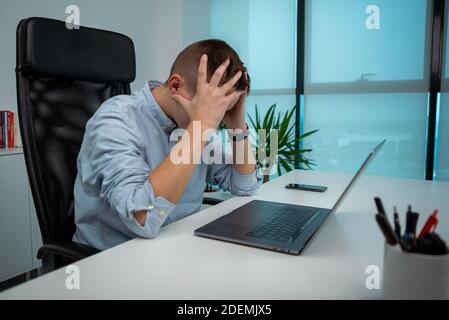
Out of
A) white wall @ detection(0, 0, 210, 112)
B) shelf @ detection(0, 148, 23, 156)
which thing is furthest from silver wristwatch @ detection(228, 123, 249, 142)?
white wall @ detection(0, 0, 210, 112)

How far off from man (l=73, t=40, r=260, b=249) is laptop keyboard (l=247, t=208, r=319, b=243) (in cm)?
21

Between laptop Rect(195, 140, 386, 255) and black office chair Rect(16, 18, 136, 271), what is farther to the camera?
black office chair Rect(16, 18, 136, 271)

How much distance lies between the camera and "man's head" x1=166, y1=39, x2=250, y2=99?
94 centimetres

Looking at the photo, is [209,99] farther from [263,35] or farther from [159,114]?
[263,35]

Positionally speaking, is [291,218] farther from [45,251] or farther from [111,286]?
[45,251]

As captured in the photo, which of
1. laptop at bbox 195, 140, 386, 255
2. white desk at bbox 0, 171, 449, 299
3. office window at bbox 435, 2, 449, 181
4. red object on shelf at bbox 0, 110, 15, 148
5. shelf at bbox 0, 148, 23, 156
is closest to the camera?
white desk at bbox 0, 171, 449, 299

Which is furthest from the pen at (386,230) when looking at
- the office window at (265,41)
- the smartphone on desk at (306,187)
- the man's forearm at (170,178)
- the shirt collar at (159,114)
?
the office window at (265,41)

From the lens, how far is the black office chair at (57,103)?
1.01 m

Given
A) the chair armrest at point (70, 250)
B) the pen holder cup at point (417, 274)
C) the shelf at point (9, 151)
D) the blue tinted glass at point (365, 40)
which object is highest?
the blue tinted glass at point (365, 40)

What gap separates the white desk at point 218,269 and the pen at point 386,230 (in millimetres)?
137

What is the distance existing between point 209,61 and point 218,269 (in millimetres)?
542

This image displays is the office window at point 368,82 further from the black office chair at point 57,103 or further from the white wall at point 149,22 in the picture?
the black office chair at point 57,103

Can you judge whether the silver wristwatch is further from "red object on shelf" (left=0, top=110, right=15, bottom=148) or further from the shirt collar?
"red object on shelf" (left=0, top=110, right=15, bottom=148)

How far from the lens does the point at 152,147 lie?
3.44 feet
